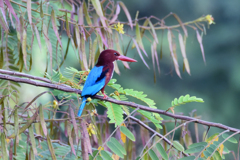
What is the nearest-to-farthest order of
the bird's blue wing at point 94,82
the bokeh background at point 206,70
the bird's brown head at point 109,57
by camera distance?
the bird's blue wing at point 94,82 < the bird's brown head at point 109,57 < the bokeh background at point 206,70

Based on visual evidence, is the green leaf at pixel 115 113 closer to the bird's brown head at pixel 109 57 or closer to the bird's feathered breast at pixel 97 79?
the bird's feathered breast at pixel 97 79

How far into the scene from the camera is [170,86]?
7.81 metres

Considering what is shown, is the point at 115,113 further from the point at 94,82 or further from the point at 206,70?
the point at 206,70

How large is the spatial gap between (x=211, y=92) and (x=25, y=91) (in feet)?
19.0

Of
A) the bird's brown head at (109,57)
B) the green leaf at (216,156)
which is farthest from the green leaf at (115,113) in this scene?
the bird's brown head at (109,57)

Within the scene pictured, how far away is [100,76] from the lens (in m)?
1.74

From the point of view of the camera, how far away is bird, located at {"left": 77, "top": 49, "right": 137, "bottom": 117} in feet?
5.12

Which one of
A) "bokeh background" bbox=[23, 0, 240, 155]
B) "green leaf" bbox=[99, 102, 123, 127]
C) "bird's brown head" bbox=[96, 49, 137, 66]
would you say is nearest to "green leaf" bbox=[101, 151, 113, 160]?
"green leaf" bbox=[99, 102, 123, 127]

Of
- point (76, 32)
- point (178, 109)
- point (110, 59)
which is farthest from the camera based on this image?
point (178, 109)

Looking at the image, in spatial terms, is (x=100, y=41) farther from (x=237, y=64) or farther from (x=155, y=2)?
(x=155, y=2)

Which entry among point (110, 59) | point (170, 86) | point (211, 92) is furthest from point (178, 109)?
point (110, 59)

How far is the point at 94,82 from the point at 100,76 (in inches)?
4.6

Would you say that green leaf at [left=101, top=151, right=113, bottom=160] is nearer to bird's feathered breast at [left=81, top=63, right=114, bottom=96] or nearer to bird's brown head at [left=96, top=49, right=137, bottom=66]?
bird's feathered breast at [left=81, top=63, right=114, bottom=96]

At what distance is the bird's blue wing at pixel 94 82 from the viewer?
1538 mm
